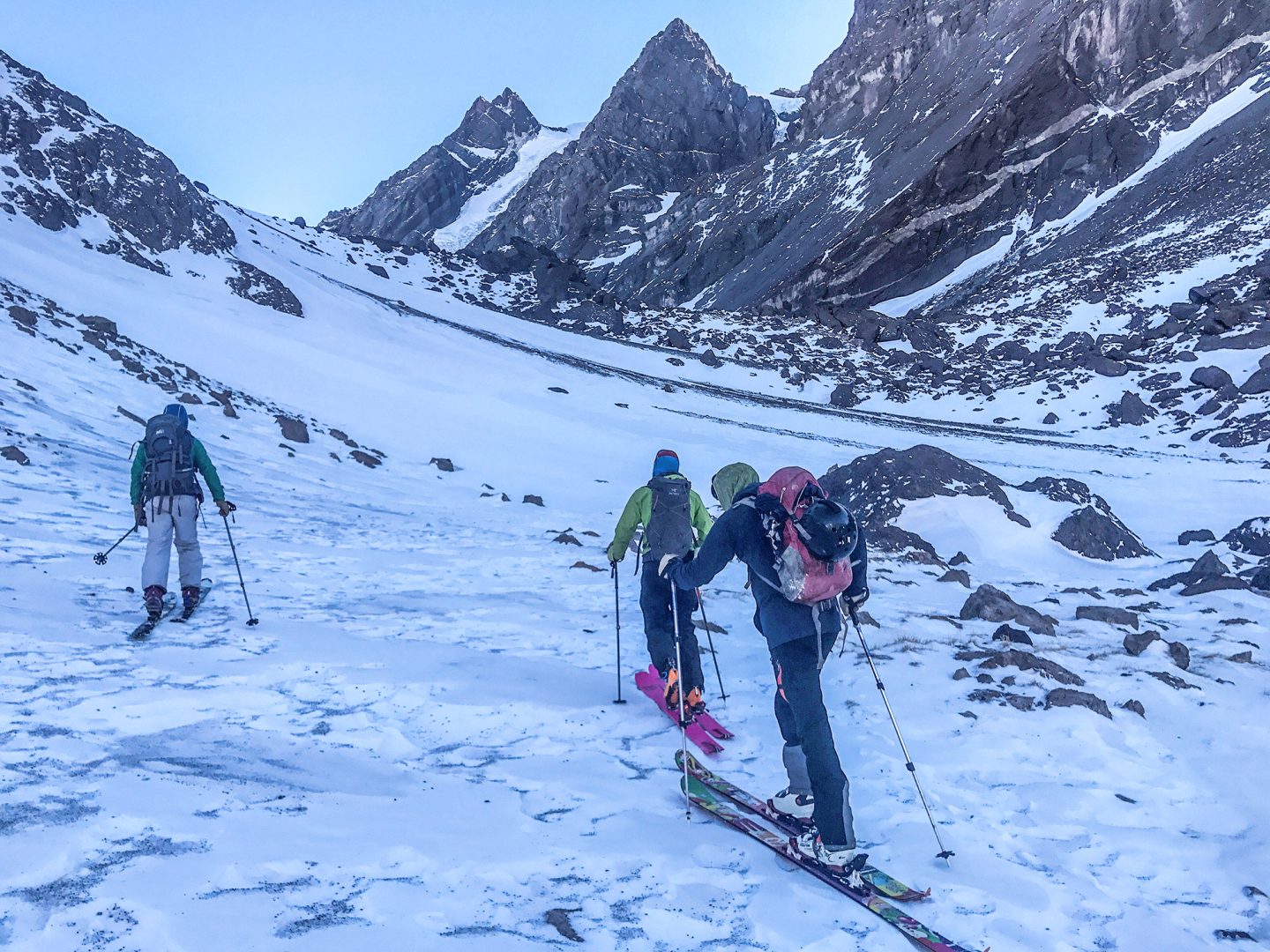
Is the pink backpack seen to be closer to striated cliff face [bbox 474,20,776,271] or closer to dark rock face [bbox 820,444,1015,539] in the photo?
dark rock face [bbox 820,444,1015,539]

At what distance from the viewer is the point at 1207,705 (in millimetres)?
7418

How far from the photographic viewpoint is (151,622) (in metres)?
7.42

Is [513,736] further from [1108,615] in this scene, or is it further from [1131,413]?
[1131,413]

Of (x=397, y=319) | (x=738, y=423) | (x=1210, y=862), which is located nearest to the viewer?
(x=1210, y=862)

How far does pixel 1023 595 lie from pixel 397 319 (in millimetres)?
39458

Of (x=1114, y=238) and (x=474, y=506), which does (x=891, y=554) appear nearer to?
(x=474, y=506)

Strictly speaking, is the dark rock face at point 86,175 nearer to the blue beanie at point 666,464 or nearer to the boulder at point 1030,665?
the blue beanie at point 666,464

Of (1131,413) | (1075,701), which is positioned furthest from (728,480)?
(1131,413)

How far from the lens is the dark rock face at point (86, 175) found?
37938 millimetres

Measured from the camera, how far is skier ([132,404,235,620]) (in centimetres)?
782

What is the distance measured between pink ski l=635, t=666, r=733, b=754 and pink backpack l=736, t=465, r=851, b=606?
1.86 m

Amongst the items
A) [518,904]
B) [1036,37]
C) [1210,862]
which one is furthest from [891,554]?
[1036,37]

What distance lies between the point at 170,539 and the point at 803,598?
21.0ft

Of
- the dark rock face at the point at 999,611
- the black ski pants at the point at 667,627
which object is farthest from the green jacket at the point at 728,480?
the dark rock face at the point at 999,611
